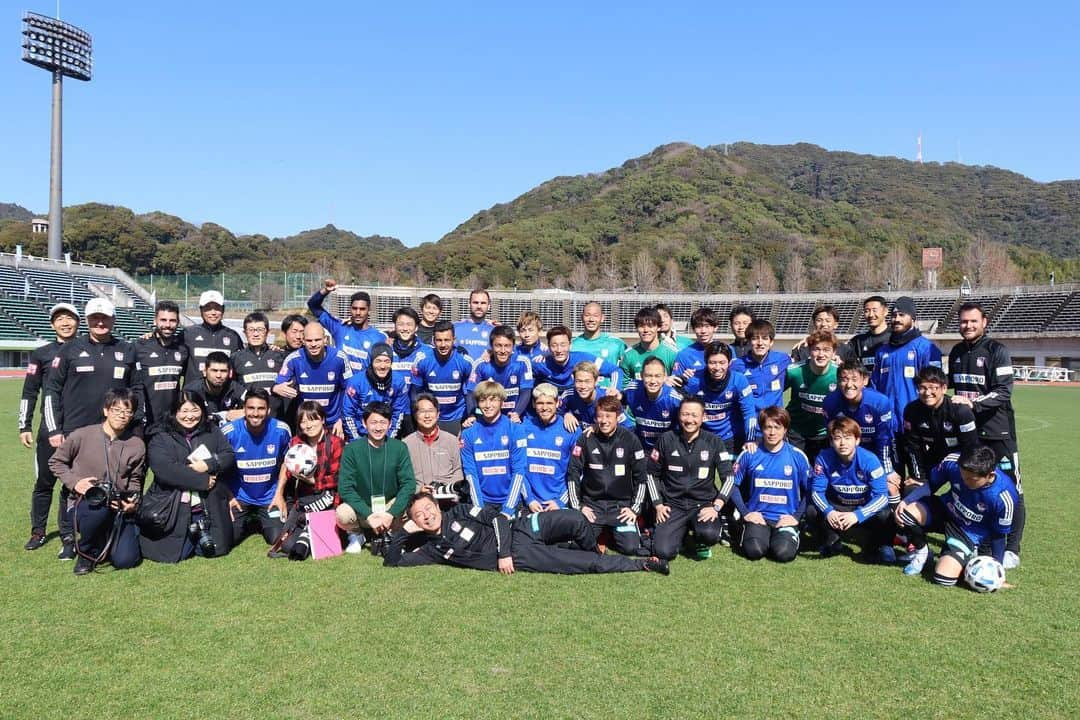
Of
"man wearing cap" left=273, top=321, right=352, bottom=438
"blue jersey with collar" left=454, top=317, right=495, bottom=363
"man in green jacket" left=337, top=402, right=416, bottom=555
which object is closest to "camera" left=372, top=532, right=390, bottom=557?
"man in green jacket" left=337, top=402, right=416, bottom=555

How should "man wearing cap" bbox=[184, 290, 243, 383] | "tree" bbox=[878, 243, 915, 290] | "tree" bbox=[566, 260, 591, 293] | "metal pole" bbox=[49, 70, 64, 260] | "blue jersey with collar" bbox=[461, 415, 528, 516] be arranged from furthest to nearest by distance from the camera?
"tree" bbox=[566, 260, 591, 293] → "tree" bbox=[878, 243, 915, 290] → "metal pole" bbox=[49, 70, 64, 260] → "man wearing cap" bbox=[184, 290, 243, 383] → "blue jersey with collar" bbox=[461, 415, 528, 516]

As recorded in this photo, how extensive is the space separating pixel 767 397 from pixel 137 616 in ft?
16.0

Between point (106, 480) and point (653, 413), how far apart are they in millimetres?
4184

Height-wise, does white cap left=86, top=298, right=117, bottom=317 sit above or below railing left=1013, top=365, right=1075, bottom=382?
above

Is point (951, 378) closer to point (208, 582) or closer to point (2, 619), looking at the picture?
point (208, 582)

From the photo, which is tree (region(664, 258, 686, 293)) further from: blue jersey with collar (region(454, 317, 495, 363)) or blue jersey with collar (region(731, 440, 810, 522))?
blue jersey with collar (region(731, 440, 810, 522))

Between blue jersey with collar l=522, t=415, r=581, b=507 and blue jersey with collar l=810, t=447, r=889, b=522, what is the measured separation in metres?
1.93

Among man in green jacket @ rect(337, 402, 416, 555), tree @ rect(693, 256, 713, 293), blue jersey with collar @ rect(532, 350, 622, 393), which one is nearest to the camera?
man in green jacket @ rect(337, 402, 416, 555)

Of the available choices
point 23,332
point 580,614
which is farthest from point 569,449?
point 23,332

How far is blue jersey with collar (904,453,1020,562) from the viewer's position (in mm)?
4781

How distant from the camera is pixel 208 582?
4711 mm

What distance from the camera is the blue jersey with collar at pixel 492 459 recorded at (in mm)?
5738

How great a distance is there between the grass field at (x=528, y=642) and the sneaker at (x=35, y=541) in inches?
3.7

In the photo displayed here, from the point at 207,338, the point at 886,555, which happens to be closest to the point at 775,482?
the point at 886,555
